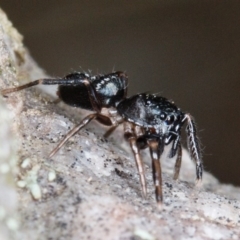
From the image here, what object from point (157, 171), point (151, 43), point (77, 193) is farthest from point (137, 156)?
point (151, 43)

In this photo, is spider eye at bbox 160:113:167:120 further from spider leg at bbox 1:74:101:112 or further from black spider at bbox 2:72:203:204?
spider leg at bbox 1:74:101:112

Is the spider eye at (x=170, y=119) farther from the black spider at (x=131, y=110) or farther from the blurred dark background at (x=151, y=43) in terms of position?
the blurred dark background at (x=151, y=43)

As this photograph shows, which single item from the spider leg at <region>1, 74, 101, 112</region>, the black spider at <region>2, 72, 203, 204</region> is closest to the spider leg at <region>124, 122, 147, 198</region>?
the black spider at <region>2, 72, 203, 204</region>

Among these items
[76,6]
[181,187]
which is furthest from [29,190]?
[76,6]

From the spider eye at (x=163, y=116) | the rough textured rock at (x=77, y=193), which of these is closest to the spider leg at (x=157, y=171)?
the rough textured rock at (x=77, y=193)

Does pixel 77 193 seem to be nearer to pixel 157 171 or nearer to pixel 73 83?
pixel 157 171
